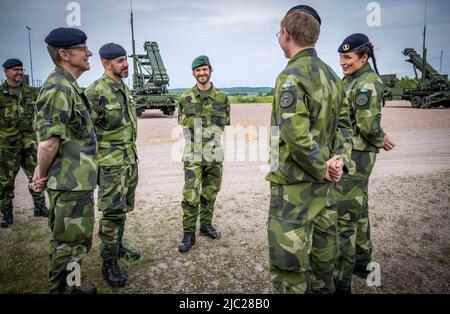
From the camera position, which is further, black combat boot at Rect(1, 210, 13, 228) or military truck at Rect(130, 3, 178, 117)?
military truck at Rect(130, 3, 178, 117)

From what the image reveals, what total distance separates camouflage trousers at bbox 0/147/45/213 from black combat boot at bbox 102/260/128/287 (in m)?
2.15

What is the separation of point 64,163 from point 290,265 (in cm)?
180

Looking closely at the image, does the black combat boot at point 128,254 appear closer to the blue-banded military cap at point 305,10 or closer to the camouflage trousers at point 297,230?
the camouflage trousers at point 297,230

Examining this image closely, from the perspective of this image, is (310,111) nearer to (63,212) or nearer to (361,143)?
(361,143)

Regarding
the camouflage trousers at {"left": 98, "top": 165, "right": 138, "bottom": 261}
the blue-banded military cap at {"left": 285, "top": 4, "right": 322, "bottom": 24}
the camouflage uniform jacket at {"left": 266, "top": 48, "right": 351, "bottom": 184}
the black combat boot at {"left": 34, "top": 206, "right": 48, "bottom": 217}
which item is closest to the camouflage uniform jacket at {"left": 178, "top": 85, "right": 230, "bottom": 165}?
the camouflage trousers at {"left": 98, "top": 165, "right": 138, "bottom": 261}

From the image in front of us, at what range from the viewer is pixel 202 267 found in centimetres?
339

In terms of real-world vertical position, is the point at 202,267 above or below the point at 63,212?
below

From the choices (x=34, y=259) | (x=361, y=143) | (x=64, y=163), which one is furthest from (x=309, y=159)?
(x=34, y=259)

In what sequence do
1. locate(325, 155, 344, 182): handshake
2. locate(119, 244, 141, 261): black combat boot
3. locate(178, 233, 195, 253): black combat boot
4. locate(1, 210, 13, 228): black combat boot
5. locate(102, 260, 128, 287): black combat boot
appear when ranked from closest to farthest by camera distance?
locate(325, 155, 344, 182): handshake
locate(102, 260, 128, 287): black combat boot
locate(119, 244, 141, 261): black combat boot
locate(178, 233, 195, 253): black combat boot
locate(1, 210, 13, 228): black combat boot

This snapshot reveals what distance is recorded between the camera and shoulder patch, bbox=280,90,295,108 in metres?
1.92

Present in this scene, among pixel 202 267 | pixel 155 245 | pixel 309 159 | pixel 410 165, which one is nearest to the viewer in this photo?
pixel 309 159

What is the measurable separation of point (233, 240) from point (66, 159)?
7.57ft

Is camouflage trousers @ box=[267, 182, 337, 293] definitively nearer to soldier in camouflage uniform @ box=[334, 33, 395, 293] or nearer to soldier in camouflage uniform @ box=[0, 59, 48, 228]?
soldier in camouflage uniform @ box=[334, 33, 395, 293]

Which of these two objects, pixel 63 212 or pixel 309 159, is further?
pixel 63 212
